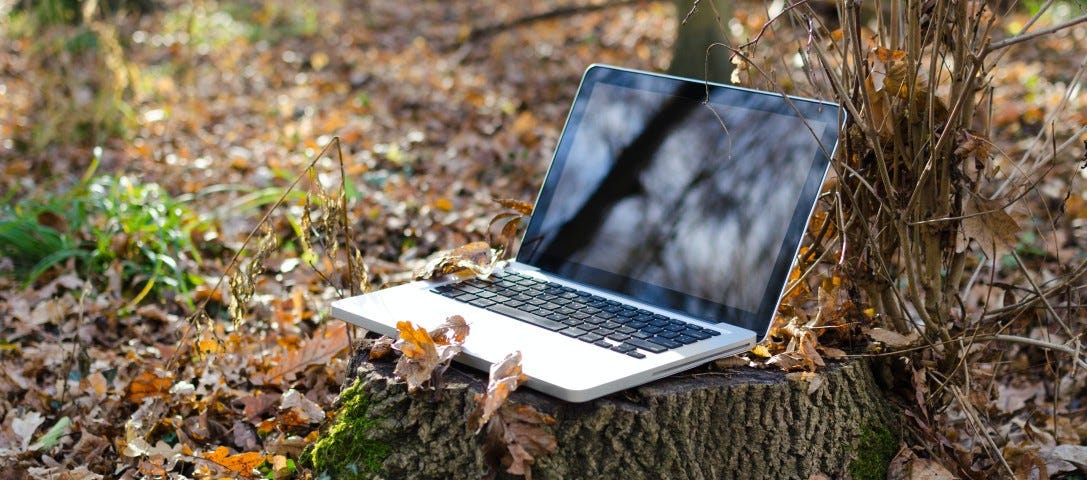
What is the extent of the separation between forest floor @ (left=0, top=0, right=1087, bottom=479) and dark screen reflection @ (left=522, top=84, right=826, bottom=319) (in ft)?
1.08

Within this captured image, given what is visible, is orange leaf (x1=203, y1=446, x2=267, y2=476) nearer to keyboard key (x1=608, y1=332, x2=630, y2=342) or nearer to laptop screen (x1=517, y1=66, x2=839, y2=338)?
laptop screen (x1=517, y1=66, x2=839, y2=338)

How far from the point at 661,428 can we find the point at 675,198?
2.04 feet

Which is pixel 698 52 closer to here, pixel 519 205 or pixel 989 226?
pixel 519 205

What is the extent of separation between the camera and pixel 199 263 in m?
4.13

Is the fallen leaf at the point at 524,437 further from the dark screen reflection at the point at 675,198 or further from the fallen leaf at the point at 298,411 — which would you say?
the fallen leaf at the point at 298,411

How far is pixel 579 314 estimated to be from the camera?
223 centimetres

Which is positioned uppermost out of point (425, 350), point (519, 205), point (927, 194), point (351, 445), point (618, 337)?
point (927, 194)

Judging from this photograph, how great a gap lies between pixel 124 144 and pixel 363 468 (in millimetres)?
4220

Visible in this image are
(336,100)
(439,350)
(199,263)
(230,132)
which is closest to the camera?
(439,350)

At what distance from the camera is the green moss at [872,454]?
2332 mm

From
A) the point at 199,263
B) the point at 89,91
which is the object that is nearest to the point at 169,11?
the point at 89,91

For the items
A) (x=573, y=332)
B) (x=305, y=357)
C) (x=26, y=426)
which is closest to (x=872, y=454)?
(x=573, y=332)

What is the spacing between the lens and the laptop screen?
2174 mm

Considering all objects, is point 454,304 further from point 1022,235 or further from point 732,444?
point 1022,235
